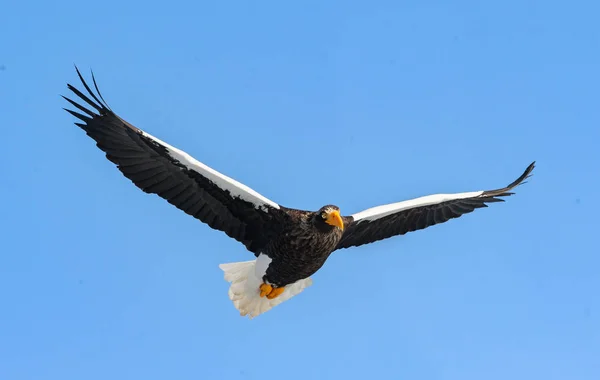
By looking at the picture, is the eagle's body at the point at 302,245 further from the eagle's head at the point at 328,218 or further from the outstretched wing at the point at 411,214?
the outstretched wing at the point at 411,214

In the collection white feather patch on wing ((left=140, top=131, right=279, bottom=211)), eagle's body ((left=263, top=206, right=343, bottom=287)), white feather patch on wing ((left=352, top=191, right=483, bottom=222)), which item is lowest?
eagle's body ((left=263, top=206, right=343, bottom=287))

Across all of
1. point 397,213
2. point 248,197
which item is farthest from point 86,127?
point 397,213

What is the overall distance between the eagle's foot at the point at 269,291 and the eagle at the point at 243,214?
14 millimetres

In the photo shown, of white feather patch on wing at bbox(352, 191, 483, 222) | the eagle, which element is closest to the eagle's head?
the eagle

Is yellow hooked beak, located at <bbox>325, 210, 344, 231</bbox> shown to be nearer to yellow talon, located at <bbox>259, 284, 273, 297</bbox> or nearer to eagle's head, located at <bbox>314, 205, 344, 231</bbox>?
eagle's head, located at <bbox>314, 205, 344, 231</bbox>

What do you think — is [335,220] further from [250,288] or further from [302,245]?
[250,288]

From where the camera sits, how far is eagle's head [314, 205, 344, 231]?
12898mm

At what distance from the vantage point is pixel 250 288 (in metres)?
14.6

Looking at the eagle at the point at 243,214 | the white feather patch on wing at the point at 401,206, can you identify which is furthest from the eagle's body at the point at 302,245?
the white feather patch on wing at the point at 401,206

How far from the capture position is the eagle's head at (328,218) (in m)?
12.9

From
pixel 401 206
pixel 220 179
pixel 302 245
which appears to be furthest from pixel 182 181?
pixel 401 206

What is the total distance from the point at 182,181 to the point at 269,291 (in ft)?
7.44

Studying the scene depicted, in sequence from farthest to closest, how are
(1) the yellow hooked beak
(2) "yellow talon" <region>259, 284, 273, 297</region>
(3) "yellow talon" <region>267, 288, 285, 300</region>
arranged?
(3) "yellow talon" <region>267, 288, 285, 300</region>, (2) "yellow talon" <region>259, 284, 273, 297</region>, (1) the yellow hooked beak

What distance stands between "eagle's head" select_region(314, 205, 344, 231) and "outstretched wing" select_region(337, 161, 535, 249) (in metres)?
0.78
